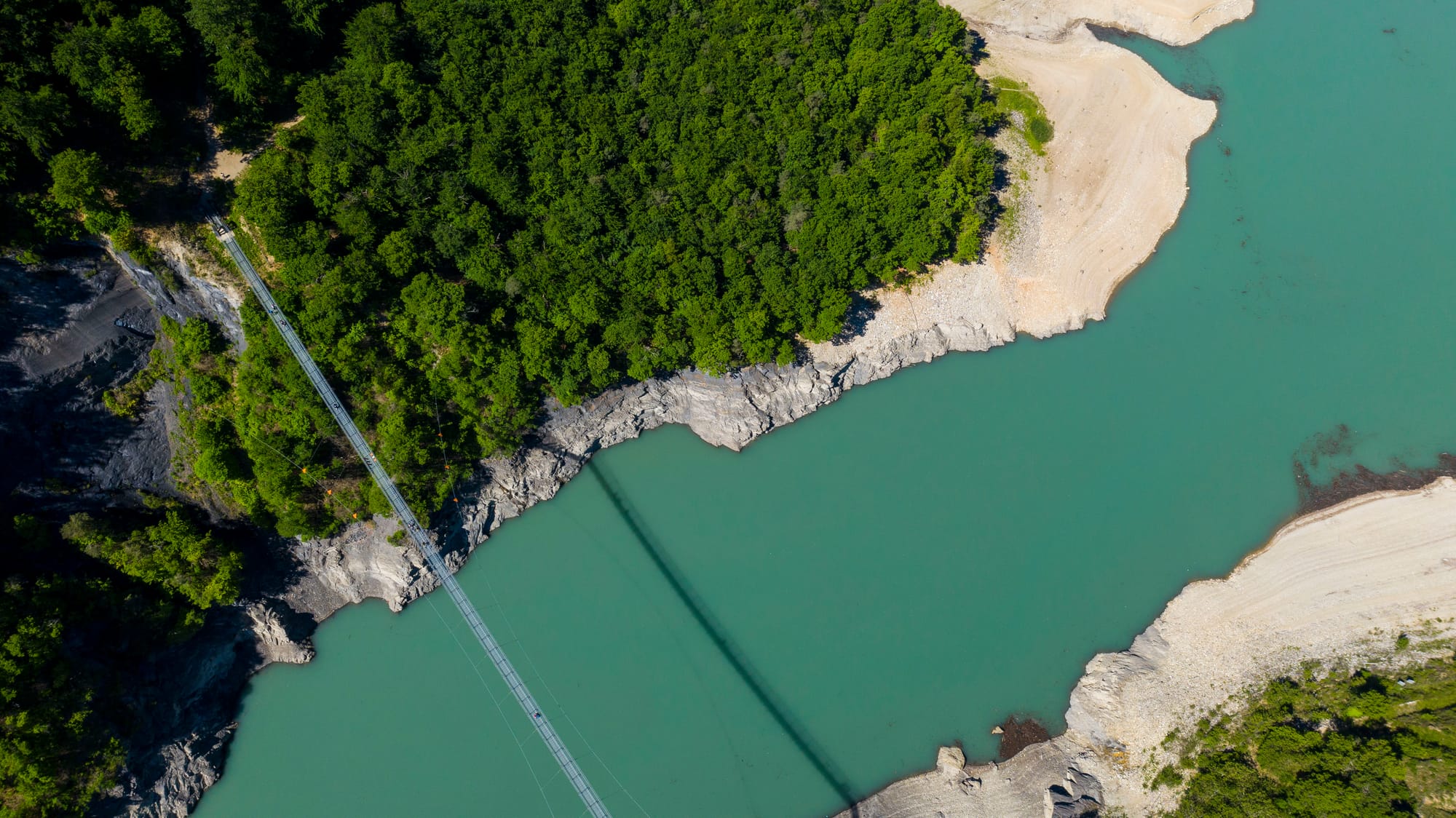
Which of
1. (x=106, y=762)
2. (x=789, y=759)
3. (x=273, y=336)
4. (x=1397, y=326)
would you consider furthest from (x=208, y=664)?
(x=1397, y=326)

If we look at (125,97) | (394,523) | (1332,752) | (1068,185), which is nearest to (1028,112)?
(1068,185)

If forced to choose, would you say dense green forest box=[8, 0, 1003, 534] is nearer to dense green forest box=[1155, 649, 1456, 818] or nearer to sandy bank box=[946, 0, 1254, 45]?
sandy bank box=[946, 0, 1254, 45]

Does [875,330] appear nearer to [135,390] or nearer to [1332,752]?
[1332,752]

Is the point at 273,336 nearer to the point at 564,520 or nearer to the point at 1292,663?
the point at 564,520

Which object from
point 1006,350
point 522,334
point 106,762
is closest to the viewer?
point 106,762

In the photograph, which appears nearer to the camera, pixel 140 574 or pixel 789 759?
pixel 140 574

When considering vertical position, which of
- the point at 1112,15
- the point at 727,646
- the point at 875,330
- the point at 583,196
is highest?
the point at 583,196

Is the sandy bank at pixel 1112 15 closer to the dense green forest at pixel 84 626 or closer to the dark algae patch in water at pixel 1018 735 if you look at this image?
the dark algae patch in water at pixel 1018 735

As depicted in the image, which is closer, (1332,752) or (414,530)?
Answer: (1332,752)
